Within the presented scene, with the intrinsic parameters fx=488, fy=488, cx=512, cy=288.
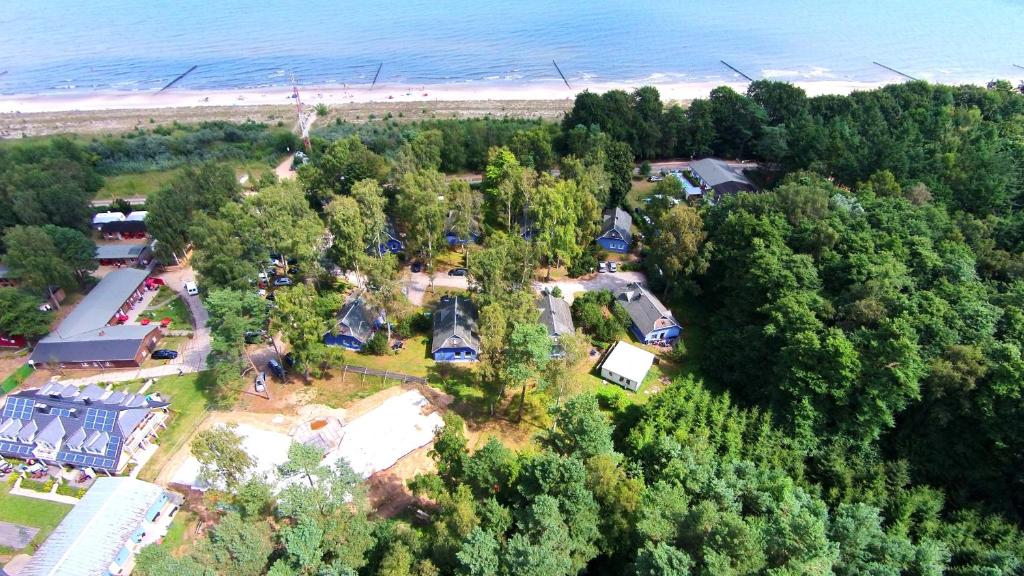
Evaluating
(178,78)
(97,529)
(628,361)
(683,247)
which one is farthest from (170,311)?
(178,78)

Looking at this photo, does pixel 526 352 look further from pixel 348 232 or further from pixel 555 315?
pixel 348 232

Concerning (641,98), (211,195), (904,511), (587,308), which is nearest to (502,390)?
(587,308)

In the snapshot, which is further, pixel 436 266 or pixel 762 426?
pixel 436 266

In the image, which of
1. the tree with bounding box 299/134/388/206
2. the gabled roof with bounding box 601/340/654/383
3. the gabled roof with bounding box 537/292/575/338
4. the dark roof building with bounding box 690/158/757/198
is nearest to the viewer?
the gabled roof with bounding box 601/340/654/383

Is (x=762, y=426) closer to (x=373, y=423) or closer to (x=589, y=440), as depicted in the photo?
(x=589, y=440)

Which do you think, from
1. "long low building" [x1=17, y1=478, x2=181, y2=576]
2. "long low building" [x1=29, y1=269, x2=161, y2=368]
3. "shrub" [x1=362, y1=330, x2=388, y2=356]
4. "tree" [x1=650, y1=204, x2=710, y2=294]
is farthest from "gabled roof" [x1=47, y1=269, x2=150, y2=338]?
"tree" [x1=650, y1=204, x2=710, y2=294]

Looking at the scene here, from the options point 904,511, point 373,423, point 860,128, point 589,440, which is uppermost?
point 860,128

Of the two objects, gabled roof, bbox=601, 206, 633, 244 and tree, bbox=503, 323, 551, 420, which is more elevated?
tree, bbox=503, 323, 551, 420

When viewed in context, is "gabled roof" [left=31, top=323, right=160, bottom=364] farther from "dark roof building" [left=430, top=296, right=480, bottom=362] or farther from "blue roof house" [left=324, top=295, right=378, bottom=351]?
"dark roof building" [left=430, top=296, right=480, bottom=362]
